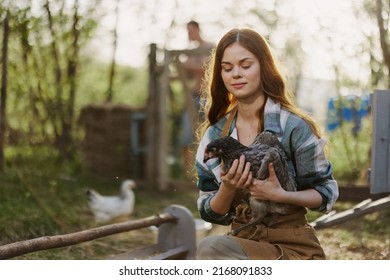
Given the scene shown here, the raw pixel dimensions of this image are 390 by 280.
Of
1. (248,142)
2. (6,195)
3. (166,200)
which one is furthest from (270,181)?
(166,200)

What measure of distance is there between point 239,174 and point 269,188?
7 centimetres

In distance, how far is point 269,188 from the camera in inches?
51.0

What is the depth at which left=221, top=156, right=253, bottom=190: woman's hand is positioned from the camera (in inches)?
50.1

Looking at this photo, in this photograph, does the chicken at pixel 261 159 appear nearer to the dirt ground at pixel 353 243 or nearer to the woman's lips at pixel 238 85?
the woman's lips at pixel 238 85

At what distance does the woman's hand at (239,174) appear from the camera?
1.27 meters

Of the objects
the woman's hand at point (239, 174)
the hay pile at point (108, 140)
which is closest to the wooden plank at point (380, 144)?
the woman's hand at point (239, 174)

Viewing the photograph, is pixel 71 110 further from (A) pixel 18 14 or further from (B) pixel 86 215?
(A) pixel 18 14

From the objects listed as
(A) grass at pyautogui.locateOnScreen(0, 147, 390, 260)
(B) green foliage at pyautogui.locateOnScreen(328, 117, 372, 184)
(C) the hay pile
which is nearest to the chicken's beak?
(A) grass at pyautogui.locateOnScreen(0, 147, 390, 260)

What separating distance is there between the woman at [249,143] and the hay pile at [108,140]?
10.3 ft

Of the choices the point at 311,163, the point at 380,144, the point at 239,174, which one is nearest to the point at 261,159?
the point at 239,174

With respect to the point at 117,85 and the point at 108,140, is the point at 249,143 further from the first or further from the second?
the point at 117,85

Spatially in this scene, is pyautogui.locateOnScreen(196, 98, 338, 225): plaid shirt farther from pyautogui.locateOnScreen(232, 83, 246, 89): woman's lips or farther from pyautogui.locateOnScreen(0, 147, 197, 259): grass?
pyautogui.locateOnScreen(0, 147, 197, 259): grass

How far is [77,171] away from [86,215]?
1.36m

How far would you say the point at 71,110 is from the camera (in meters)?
4.02
